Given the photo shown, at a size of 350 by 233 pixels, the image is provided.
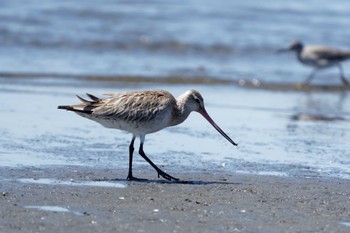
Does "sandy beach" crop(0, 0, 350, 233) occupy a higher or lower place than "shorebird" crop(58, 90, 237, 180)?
lower

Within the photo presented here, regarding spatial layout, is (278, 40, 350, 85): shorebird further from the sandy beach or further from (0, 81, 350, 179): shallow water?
(0, 81, 350, 179): shallow water

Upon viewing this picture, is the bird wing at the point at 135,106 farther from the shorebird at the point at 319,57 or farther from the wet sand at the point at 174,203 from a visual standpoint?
the shorebird at the point at 319,57

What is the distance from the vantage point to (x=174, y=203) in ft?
23.7

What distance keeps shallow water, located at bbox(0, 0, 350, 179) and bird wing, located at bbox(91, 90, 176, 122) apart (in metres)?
0.64

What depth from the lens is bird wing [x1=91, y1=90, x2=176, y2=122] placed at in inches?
332

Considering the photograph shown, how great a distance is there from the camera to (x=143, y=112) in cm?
842

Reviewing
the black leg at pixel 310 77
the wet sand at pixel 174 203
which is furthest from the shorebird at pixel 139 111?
the black leg at pixel 310 77

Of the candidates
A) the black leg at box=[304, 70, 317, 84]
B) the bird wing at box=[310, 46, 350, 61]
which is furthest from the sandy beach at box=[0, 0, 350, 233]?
the bird wing at box=[310, 46, 350, 61]

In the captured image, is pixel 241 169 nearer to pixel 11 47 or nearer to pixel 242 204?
pixel 242 204

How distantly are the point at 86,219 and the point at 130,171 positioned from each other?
1.75 metres

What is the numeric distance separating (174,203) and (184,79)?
9.25 m

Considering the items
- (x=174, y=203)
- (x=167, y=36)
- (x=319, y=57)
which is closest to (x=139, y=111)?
(x=174, y=203)

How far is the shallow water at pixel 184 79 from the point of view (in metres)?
9.51

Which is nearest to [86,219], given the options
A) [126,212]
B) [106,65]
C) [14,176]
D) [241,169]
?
[126,212]
